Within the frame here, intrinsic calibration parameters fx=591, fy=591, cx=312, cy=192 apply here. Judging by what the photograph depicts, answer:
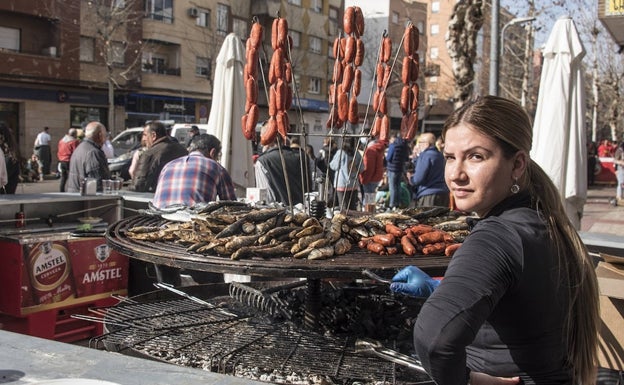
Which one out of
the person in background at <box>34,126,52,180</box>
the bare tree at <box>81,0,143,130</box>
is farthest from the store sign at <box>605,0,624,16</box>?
the bare tree at <box>81,0,143,130</box>

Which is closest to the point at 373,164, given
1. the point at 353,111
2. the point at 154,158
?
the point at 154,158

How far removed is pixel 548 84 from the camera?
301 inches

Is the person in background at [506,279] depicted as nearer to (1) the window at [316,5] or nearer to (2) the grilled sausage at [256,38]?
(2) the grilled sausage at [256,38]

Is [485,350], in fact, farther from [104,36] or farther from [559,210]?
[104,36]

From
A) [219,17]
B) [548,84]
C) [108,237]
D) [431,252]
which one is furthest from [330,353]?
[219,17]

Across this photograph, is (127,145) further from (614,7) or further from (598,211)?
(614,7)

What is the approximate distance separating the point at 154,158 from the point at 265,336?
5.41 metres

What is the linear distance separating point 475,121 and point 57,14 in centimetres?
3245

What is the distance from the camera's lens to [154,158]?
8297 mm

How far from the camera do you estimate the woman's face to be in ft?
6.02

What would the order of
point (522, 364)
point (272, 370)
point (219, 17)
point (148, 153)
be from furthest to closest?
point (219, 17)
point (148, 153)
point (272, 370)
point (522, 364)

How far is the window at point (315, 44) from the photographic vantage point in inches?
1802

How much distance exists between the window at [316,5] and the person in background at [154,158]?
38986mm

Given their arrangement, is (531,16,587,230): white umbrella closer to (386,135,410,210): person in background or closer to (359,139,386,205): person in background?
(359,139,386,205): person in background
